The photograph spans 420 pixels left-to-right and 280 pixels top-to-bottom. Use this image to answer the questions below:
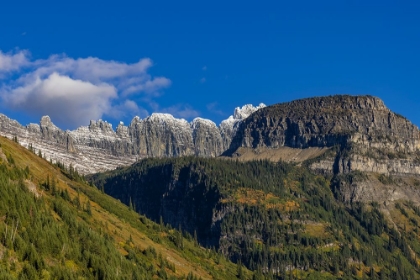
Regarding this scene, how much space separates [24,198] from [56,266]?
35709 millimetres

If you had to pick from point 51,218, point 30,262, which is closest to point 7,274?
point 30,262

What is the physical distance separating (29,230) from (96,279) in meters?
23.5

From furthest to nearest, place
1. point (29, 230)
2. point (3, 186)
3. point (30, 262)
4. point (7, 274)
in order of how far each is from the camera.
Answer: point (3, 186)
point (29, 230)
point (30, 262)
point (7, 274)

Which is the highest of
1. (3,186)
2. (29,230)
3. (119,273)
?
(3,186)

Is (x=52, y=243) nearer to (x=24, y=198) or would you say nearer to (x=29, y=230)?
(x=29, y=230)

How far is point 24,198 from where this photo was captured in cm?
19700

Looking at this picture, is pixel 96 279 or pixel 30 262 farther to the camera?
pixel 96 279

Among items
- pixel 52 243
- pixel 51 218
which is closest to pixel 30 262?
pixel 52 243

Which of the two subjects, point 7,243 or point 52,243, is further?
point 52,243

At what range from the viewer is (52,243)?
18175cm

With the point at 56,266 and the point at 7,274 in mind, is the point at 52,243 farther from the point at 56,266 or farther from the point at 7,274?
the point at 7,274

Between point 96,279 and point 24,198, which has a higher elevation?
point 24,198

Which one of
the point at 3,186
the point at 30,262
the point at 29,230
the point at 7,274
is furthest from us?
the point at 3,186

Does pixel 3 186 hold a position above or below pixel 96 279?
above
